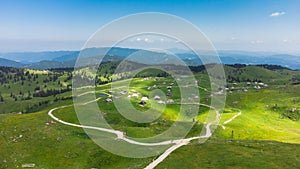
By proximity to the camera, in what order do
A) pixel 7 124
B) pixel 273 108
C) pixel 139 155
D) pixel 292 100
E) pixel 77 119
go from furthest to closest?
pixel 292 100 < pixel 273 108 < pixel 77 119 < pixel 7 124 < pixel 139 155

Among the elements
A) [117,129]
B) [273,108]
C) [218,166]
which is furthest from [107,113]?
[273,108]

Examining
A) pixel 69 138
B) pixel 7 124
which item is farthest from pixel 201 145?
pixel 7 124

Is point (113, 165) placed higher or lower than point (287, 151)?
lower

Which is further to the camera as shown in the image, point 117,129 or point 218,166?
point 117,129

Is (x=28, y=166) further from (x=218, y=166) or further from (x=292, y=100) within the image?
(x=292, y=100)

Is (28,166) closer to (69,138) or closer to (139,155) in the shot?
(69,138)

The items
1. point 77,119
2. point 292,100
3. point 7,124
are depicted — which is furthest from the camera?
point 292,100

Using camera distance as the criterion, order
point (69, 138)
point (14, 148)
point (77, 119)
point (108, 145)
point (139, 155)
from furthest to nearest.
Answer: point (77, 119), point (69, 138), point (14, 148), point (108, 145), point (139, 155)

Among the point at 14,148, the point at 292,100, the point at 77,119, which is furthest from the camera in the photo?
the point at 292,100

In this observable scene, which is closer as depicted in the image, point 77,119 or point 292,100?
point 77,119
